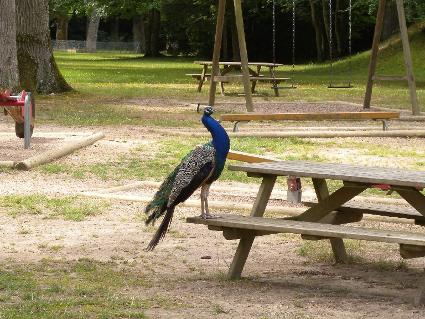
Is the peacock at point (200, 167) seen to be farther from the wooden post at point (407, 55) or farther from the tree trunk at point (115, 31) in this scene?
the tree trunk at point (115, 31)

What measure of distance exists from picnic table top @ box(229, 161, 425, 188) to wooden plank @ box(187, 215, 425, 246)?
272 millimetres

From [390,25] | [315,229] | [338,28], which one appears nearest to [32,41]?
[315,229]

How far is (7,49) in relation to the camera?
66.6ft

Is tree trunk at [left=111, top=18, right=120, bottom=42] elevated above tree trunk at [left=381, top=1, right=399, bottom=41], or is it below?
below

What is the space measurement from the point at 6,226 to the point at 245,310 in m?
3.17

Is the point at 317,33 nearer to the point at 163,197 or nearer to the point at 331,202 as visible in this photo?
the point at 331,202

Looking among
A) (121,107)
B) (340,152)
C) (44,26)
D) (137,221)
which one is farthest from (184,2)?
(137,221)

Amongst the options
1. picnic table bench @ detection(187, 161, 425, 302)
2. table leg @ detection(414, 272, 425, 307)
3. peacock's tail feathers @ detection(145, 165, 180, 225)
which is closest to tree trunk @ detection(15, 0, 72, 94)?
Answer: picnic table bench @ detection(187, 161, 425, 302)

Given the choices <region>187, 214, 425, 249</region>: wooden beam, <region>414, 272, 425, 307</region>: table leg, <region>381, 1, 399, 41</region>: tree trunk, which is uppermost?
<region>187, 214, 425, 249</region>: wooden beam

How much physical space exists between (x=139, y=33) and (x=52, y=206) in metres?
77.3

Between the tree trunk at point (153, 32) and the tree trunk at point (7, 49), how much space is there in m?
43.9

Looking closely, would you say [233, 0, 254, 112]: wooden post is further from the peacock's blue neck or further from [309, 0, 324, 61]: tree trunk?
[309, 0, 324, 61]: tree trunk

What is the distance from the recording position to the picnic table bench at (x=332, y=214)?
6.53 meters

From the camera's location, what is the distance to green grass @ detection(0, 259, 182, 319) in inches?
239
